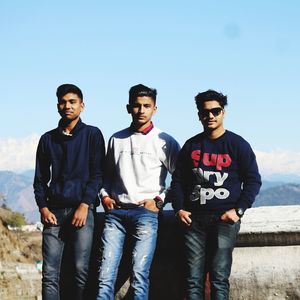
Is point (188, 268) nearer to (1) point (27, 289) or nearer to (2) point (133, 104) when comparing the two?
(2) point (133, 104)

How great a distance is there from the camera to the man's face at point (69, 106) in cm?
459

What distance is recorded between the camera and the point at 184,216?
419 cm

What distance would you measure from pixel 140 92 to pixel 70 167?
83cm

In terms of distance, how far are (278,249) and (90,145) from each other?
5.62ft

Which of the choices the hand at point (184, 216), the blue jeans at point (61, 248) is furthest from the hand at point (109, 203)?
the hand at point (184, 216)

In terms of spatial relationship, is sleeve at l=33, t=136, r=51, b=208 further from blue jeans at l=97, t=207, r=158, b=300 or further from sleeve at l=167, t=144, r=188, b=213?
sleeve at l=167, t=144, r=188, b=213

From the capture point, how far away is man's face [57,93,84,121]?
4.59 meters

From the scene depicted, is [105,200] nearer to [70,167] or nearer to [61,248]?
[70,167]

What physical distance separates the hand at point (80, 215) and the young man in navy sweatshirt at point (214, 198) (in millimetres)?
693

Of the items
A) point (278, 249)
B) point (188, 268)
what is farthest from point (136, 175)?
point (278, 249)

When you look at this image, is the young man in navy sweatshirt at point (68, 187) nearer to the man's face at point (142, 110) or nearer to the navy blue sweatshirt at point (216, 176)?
the man's face at point (142, 110)

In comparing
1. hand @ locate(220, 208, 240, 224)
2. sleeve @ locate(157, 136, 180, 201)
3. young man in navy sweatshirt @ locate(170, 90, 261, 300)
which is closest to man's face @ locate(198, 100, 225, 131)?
young man in navy sweatshirt @ locate(170, 90, 261, 300)

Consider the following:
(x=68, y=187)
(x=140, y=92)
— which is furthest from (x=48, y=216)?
(x=140, y=92)

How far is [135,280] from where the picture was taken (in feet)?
13.9
